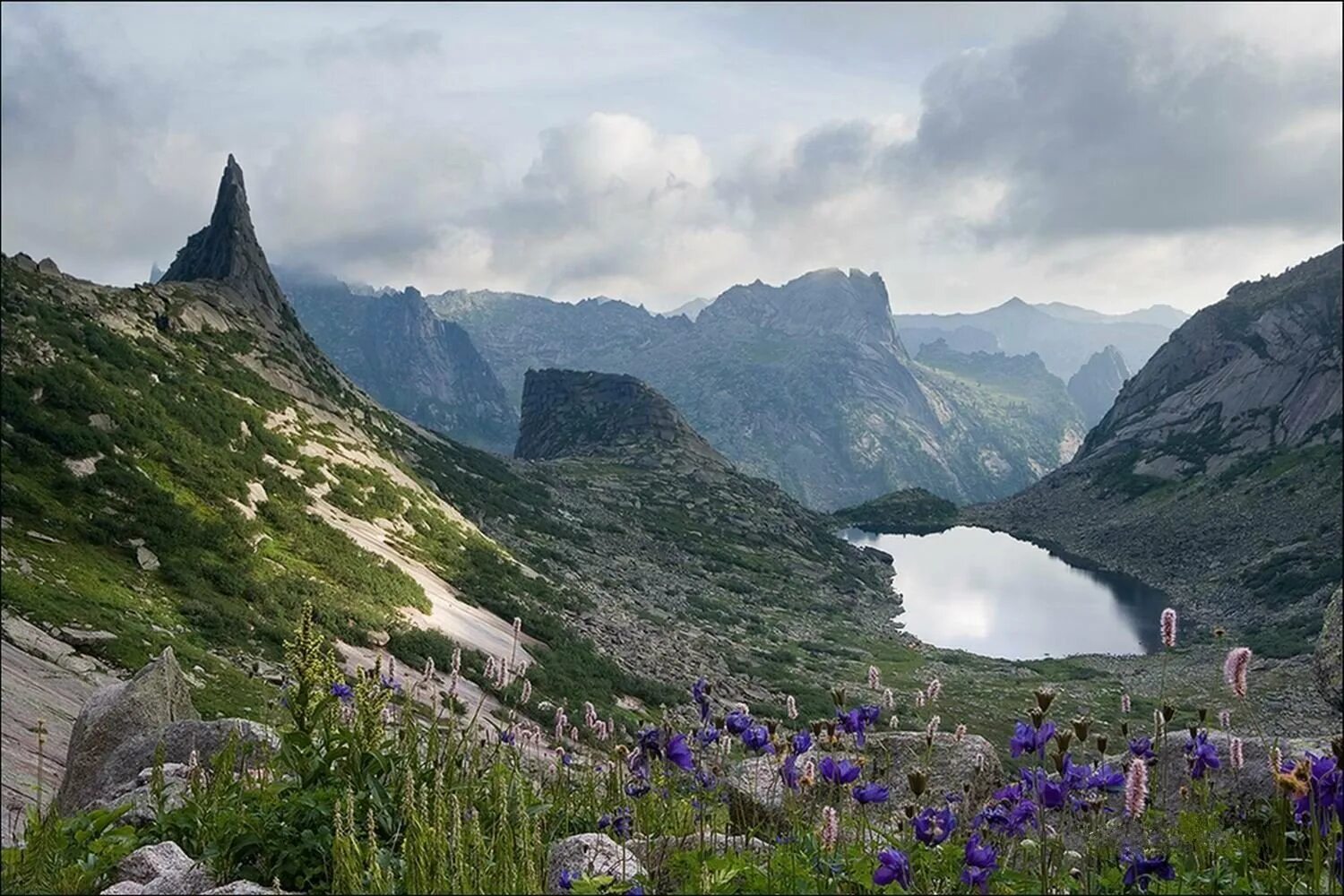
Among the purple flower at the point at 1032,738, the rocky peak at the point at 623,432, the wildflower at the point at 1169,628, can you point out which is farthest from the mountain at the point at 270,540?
the rocky peak at the point at 623,432

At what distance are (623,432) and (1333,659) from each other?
168m

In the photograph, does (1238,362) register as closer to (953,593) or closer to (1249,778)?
(953,593)

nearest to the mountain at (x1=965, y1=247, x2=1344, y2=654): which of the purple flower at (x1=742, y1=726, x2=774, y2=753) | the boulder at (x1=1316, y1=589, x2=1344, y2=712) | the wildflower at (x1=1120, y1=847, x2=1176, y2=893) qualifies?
the boulder at (x1=1316, y1=589, x2=1344, y2=712)

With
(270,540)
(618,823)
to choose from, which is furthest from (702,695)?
(270,540)

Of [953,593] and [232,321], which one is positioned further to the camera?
[953,593]

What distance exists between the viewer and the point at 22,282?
43781 mm

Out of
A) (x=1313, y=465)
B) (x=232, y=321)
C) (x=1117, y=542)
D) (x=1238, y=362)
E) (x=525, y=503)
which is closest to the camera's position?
(x=232, y=321)

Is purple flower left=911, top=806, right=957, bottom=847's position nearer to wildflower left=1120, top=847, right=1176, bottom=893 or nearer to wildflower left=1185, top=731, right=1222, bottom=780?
wildflower left=1120, top=847, right=1176, bottom=893

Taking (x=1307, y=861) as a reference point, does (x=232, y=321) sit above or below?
above

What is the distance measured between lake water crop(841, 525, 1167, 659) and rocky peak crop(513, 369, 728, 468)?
46514 millimetres

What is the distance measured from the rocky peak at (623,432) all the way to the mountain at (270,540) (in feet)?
231

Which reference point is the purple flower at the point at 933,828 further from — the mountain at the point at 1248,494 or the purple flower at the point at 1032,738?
the mountain at the point at 1248,494

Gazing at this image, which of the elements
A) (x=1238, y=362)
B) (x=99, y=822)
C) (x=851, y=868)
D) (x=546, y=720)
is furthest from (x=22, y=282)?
(x=1238, y=362)

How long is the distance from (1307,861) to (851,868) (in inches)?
108
